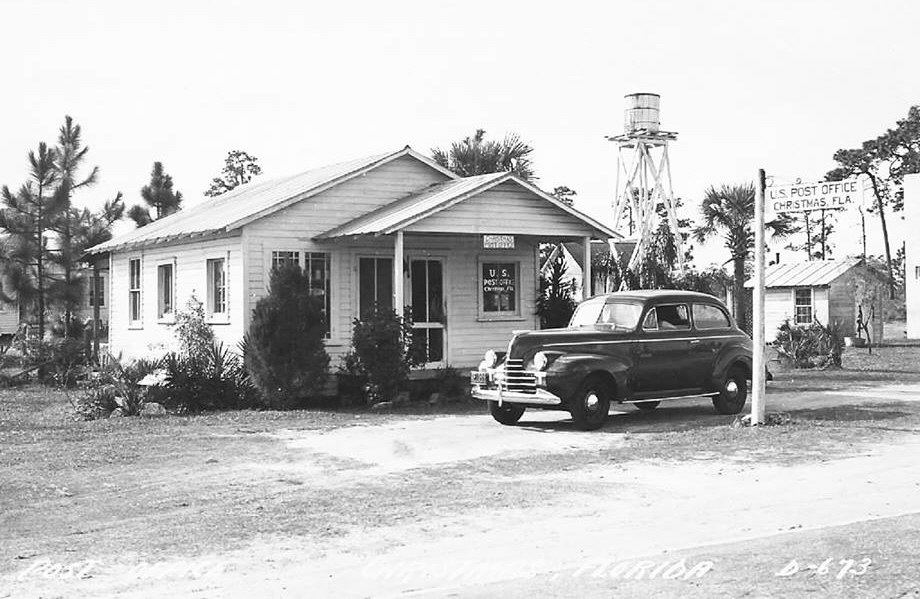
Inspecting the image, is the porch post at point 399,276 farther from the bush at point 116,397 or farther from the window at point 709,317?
the window at point 709,317

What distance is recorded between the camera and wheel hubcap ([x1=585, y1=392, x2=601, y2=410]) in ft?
49.4

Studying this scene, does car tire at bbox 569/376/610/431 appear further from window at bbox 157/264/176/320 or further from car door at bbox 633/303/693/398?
window at bbox 157/264/176/320

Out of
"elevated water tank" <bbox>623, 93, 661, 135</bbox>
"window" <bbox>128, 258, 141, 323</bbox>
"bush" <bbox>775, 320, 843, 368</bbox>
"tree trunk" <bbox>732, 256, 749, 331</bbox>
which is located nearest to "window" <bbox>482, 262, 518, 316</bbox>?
"window" <bbox>128, 258, 141, 323</bbox>

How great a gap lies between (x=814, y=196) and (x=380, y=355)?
304 inches

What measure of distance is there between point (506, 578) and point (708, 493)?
144 inches

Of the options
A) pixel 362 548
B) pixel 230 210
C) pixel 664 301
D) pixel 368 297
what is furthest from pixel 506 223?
pixel 362 548

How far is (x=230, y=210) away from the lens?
2233 cm

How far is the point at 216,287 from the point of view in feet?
69.2

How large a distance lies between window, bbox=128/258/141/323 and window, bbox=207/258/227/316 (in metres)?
4.35

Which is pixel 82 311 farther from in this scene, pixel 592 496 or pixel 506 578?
pixel 506 578

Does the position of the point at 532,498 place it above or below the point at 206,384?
below

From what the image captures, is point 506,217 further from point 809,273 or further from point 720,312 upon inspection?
point 809,273

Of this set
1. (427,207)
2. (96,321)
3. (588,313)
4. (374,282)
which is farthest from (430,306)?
(96,321)

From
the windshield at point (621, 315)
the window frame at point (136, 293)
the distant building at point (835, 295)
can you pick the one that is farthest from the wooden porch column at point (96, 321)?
the distant building at point (835, 295)
